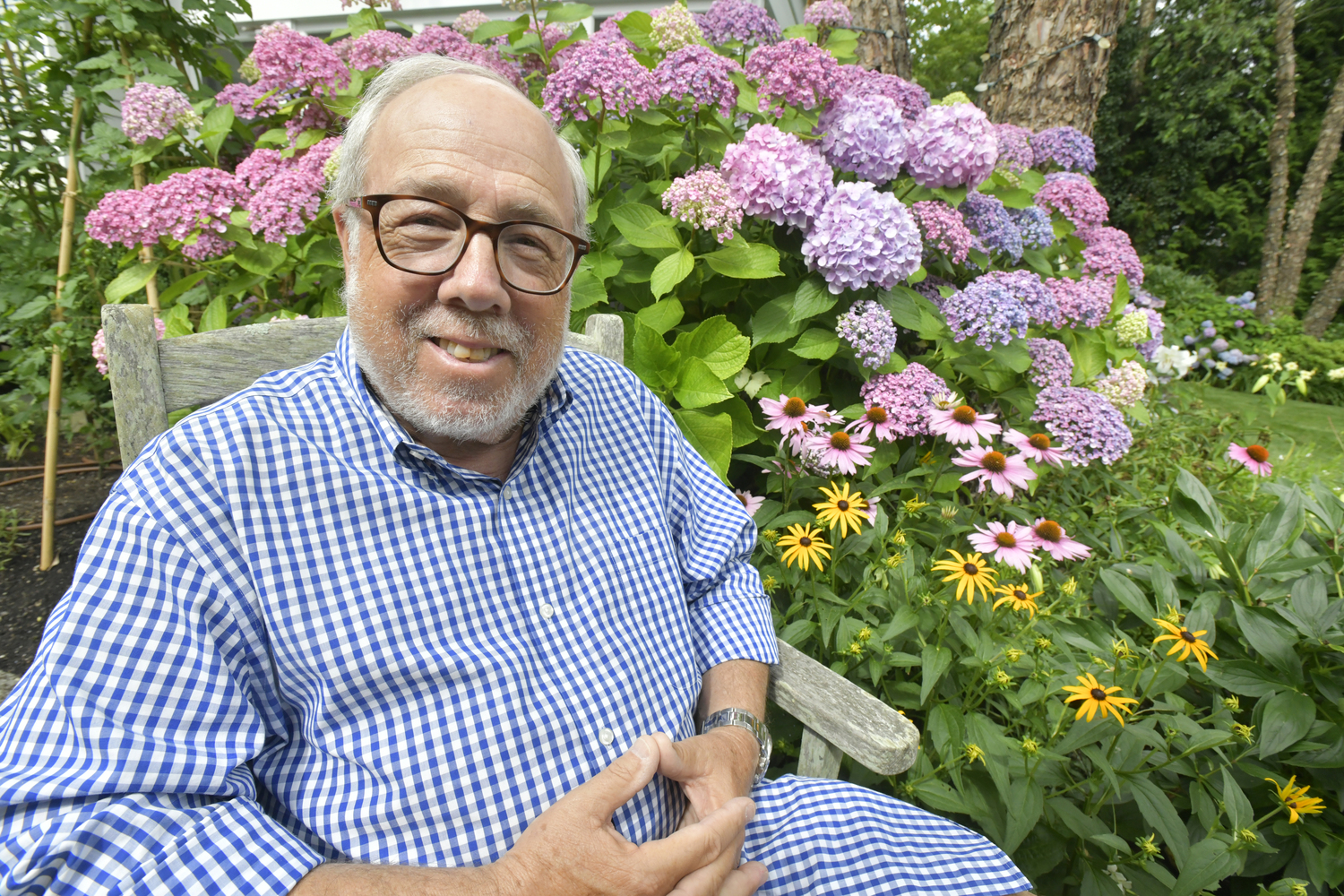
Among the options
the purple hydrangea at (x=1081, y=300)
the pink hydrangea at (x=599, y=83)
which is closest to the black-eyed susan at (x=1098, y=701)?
the purple hydrangea at (x=1081, y=300)

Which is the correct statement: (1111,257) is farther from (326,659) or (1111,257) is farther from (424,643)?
(326,659)

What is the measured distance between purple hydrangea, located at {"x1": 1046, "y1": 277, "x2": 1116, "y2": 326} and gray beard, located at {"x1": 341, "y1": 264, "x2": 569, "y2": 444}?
2029 mm

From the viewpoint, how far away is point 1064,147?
10.5 ft

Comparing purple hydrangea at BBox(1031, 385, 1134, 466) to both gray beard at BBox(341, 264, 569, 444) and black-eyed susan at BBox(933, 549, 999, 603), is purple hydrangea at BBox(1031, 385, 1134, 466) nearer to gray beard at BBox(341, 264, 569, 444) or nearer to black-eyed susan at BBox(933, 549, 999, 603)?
black-eyed susan at BBox(933, 549, 999, 603)

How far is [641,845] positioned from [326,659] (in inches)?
20.9

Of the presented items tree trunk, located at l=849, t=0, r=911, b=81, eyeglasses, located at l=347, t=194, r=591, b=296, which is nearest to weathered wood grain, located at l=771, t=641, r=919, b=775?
eyeglasses, located at l=347, t=194, r=591, b=296

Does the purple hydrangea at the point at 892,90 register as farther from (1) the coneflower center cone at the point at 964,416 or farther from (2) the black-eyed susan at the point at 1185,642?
(2) the black-eyed susan at the point at 1185,642

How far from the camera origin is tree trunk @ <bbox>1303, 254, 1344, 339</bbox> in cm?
910

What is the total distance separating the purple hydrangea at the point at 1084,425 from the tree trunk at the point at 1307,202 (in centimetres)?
1037

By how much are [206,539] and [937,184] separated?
7.53ft

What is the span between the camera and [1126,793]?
1.29 metres

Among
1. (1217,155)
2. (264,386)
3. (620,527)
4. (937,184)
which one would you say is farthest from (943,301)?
(1217,155)

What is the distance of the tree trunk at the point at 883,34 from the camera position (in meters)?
3.76

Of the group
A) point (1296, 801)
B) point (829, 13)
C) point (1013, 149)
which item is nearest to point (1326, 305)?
point (1013, 149)
